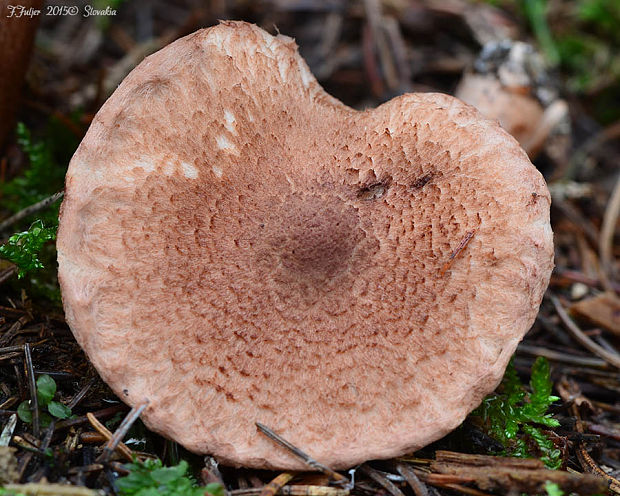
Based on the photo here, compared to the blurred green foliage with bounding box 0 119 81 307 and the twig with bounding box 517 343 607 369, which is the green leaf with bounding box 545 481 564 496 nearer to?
the twig with bounding box 517 343 607 369

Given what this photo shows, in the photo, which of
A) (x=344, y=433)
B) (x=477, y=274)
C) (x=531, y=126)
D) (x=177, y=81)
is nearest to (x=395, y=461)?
(x=344, y=433)

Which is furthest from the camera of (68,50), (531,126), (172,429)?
(68,50)

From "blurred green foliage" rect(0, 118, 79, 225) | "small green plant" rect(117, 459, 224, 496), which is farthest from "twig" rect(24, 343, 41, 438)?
"blurred green foliage" rect(0, 118, 79, 225)

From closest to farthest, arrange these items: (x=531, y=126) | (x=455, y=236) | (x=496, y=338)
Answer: (x=496, y=338) → (x=455, y=236) → (x=531, y=126)

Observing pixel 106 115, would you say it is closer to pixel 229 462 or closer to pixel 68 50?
pixel 229 462

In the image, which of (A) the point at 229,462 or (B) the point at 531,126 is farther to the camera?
(B) the point at 531,126

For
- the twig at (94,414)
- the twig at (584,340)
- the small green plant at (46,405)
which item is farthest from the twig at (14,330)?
the twig at (584,340)

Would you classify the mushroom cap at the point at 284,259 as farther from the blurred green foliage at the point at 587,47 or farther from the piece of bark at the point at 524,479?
the blurred green foliage at the point at 587,47
